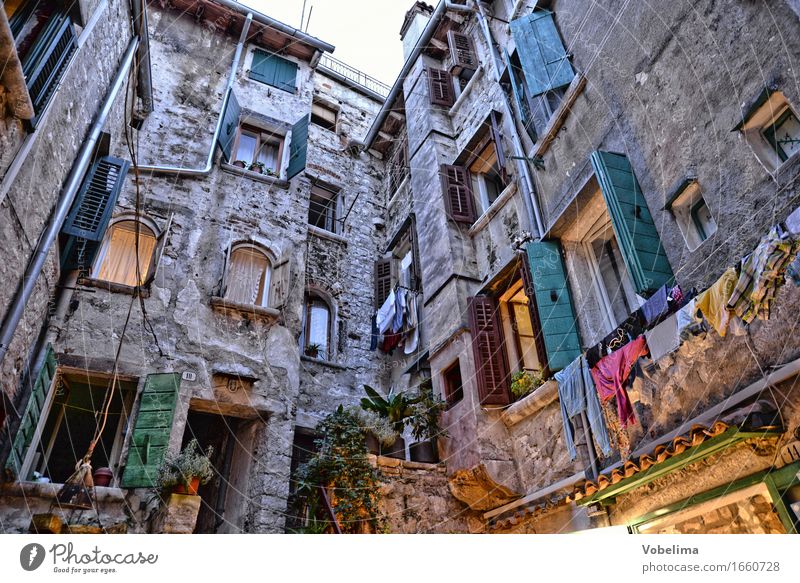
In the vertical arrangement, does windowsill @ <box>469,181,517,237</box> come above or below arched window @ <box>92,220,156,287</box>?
above

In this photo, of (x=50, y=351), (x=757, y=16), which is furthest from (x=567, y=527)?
(x=50, y=351)

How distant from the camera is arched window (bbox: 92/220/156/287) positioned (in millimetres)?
9250

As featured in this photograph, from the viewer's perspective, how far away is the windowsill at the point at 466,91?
12328mm

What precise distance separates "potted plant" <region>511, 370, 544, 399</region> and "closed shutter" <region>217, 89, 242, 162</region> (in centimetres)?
786

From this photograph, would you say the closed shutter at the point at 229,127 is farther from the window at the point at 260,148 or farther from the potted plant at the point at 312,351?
the potted plant at the point at 312,351

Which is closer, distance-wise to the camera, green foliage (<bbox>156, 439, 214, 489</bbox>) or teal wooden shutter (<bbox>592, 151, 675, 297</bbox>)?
teal wooden shutter (<bbox>592, 151, 675, 297</bbox>)

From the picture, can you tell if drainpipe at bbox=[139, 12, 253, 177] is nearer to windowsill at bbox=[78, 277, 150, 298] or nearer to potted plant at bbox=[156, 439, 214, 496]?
windowsill at bbox=[78, 277, 150, 298]

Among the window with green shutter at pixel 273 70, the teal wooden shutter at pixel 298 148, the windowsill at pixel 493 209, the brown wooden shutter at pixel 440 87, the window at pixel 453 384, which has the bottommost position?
the window at pixel 453 384

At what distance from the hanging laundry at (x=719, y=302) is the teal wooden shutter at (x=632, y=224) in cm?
140

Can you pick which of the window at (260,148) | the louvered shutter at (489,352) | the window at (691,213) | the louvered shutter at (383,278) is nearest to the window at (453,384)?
the louvered shutter at (489,352)

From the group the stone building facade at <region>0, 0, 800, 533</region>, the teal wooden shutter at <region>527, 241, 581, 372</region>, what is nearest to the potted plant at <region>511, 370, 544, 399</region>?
the stone building facade at <region>0, 0, 800, 533</region>

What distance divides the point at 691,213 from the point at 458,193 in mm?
5854

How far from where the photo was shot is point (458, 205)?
11.5m

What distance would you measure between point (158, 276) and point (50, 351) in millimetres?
2322
